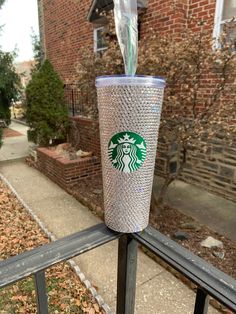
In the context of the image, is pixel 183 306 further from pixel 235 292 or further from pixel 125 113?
pixel 125 113

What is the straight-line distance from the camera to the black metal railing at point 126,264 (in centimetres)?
72

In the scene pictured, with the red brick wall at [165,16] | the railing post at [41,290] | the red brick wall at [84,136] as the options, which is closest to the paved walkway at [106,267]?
the red brick wall at [84,136]

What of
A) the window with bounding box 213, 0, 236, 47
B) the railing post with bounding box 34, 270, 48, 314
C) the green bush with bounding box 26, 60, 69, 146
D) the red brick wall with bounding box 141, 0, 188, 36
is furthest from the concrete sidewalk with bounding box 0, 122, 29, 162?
the railing post with bounding box 34, 270, 48, 314

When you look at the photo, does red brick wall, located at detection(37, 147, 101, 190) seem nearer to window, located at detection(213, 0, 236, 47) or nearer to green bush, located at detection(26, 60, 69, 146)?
green bush, located at detection(26, 60, 69, 146)

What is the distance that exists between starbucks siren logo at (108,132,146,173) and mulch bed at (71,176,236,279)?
81.4 inches

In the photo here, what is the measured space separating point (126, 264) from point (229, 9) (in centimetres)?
419

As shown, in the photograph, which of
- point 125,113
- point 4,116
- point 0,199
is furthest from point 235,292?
point 4,116

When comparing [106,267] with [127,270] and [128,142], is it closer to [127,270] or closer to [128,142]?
[127,270]

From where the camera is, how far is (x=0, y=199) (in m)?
4.20

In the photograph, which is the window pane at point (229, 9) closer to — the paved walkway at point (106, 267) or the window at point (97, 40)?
the window at point (97, 40)

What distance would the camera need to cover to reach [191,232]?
3.06 metres

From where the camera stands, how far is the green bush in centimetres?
547

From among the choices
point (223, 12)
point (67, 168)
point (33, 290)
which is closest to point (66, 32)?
point (67, 168)

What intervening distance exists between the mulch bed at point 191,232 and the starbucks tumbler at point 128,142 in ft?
6.37
